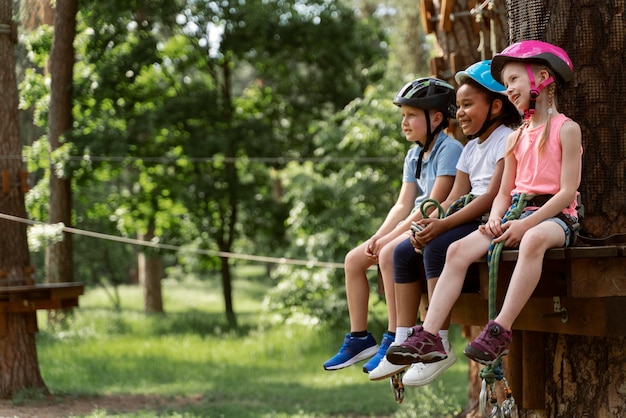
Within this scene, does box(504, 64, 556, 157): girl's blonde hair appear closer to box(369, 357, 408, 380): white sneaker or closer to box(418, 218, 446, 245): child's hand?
box(418, 218, 446, 245): child's hand

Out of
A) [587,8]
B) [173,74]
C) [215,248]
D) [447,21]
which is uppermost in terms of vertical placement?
[173,74]

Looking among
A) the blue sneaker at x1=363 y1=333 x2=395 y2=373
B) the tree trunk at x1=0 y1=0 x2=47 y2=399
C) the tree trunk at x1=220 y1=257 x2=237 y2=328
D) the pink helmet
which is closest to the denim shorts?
the pink helmet

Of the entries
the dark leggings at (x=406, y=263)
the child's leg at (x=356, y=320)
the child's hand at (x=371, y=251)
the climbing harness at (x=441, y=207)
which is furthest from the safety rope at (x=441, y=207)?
the child's leg at (x=356, y=320)

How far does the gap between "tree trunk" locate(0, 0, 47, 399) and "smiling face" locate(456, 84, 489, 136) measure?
21.6 feet

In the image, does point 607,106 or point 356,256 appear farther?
point 356,256

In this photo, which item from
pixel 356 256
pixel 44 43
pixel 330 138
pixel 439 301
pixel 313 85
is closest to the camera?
pixel 439 301

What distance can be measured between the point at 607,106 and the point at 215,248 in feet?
46.1

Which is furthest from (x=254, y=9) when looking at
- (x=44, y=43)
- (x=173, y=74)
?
(x=44, y=43)

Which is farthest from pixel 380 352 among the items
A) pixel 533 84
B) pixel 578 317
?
pixel 533 84

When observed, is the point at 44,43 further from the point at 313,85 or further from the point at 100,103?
the point at 313,85

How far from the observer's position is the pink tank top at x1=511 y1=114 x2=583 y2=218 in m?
3.52

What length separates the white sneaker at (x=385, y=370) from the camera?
373 cm

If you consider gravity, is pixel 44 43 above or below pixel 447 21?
above

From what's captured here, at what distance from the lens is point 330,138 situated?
15305 millimetres
